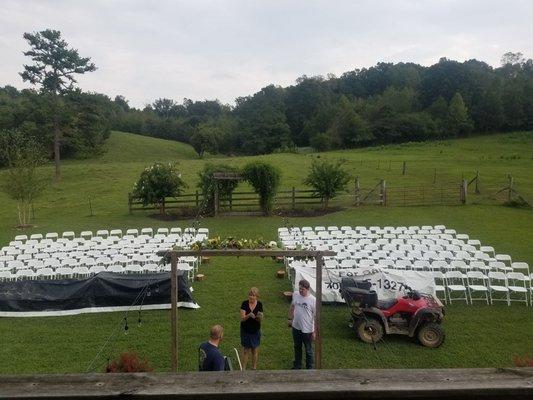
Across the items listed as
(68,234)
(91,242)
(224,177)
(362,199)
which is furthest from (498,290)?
(362,199)

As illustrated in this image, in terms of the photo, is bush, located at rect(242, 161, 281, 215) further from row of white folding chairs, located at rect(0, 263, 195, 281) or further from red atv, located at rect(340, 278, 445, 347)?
red atv, located at rect(340, 278, 445, 347)

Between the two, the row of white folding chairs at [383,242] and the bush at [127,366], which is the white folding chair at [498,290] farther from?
the bush at [127,366]

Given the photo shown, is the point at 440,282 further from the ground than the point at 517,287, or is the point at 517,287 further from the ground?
the point at 517,287

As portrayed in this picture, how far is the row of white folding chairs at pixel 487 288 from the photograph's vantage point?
44.7 feet

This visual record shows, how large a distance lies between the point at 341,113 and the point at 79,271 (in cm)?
6772

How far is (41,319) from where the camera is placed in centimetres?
1291

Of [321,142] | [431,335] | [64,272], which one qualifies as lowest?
[431,335]

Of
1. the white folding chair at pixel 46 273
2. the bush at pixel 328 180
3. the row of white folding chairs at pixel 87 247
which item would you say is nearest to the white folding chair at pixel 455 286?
the row of white folding chairs at pixel 87 247

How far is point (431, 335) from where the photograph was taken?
10.9m

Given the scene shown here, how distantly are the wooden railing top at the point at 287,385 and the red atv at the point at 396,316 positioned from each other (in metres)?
9.35

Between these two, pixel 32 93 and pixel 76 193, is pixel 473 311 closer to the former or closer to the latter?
pixel 76 193

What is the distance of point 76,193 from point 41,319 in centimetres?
2822

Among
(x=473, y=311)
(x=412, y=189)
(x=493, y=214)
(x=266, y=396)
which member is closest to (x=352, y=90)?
(x=412, y=189)

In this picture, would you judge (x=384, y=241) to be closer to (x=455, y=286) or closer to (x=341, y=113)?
(x=455, y=286)
